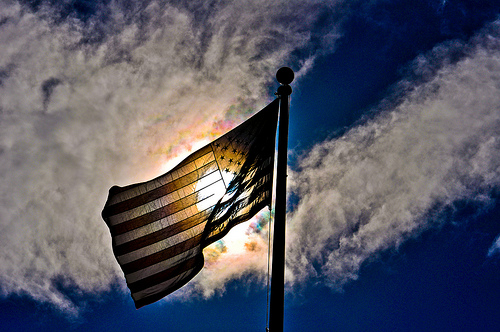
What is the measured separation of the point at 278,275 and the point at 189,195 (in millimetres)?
3858

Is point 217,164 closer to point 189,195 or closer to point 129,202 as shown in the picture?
point 189,195

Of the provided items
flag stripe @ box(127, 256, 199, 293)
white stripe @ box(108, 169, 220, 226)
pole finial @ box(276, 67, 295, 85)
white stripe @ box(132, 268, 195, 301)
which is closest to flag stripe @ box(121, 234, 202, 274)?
flag stripe @ box(127, 256, 199, 293)

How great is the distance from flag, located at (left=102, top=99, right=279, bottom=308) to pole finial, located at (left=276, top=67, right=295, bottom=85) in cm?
53

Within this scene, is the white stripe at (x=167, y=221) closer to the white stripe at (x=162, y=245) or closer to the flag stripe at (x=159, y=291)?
the white stripe at (x=162, y=245)

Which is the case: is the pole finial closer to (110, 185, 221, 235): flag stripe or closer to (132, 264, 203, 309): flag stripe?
(110, 185, 221, 235): flag stripe

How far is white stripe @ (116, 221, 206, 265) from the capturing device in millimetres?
8609

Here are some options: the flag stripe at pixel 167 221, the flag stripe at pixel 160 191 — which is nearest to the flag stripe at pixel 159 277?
the flag stripe at pixel 167 221

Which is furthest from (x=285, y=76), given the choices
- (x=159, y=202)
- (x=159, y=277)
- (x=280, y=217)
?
(x=159, y=277)

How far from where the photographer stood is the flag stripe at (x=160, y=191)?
8891mm

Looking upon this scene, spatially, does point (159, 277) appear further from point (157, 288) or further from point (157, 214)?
point (157, 214)

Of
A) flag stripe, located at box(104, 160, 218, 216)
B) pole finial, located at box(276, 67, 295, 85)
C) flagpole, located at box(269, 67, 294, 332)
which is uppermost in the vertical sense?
pole finial, located at box(276, 67, 295, 85)

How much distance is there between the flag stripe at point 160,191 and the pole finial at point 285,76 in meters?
2.76

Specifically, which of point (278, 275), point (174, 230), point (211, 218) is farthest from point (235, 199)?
point (278, 275)

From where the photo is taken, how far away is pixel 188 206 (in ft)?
28.8
